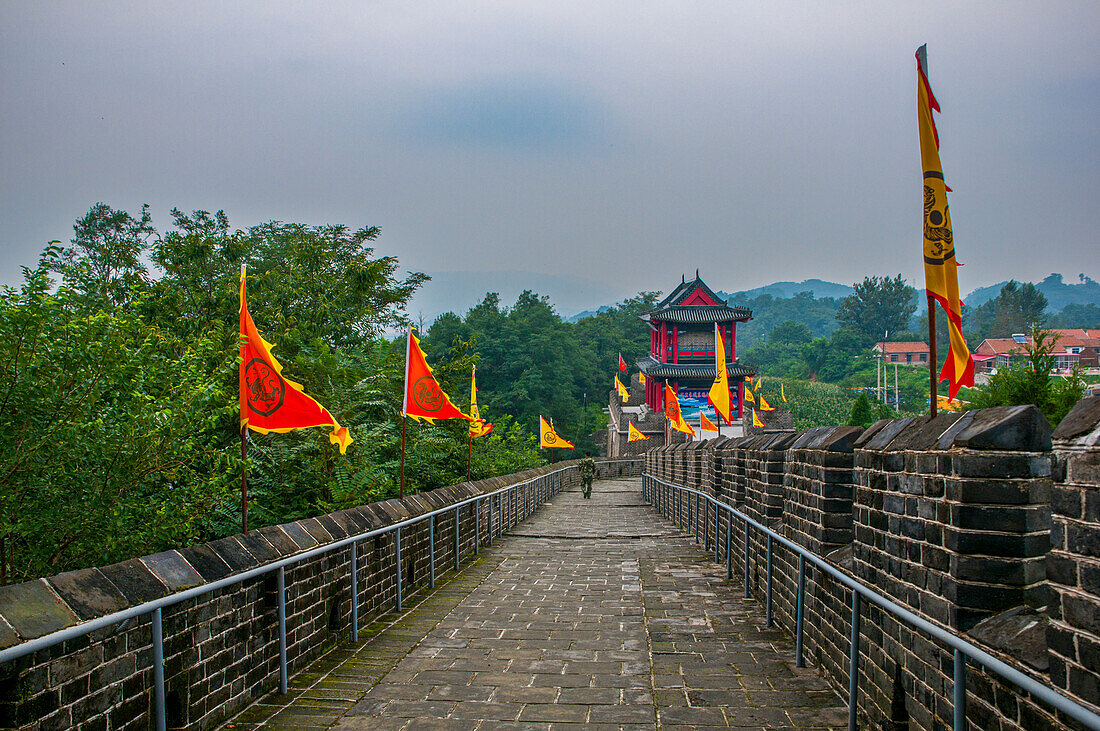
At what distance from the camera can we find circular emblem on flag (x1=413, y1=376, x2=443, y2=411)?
392 inches

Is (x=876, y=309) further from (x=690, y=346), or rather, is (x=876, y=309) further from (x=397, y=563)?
(x=397, y=563)

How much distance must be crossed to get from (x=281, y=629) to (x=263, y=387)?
262cm

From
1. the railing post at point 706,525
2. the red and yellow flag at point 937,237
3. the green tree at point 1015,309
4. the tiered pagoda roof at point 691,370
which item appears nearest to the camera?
the red and yellow flag at point 937,237

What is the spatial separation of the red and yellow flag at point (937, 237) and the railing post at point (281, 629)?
5073 mm

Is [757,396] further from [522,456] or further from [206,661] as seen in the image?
[206,661]

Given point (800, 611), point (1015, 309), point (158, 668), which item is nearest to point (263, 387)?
point (158, 668)

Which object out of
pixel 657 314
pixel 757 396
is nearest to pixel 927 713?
pixel 757 396

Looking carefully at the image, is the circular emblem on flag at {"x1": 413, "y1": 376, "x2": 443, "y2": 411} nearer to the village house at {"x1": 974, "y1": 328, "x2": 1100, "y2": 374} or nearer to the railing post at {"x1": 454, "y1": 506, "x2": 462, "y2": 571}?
the railing post at {"x1": 454, "y1": 506, "x2": 462, "y2": 571}

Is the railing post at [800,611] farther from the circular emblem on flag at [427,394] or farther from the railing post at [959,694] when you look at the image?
the circular emblem on flag at [427,394]

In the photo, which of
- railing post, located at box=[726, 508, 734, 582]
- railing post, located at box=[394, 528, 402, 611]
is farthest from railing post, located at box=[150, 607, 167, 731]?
railing post, located at box=[726, 508, 734, 582]

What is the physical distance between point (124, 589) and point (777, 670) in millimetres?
3882

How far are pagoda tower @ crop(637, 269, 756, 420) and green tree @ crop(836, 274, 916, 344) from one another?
59432 mm

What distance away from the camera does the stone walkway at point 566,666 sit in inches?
177

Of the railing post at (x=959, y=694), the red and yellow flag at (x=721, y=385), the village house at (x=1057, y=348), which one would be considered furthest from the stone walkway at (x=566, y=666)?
the village house at (x=1057, y=348)
